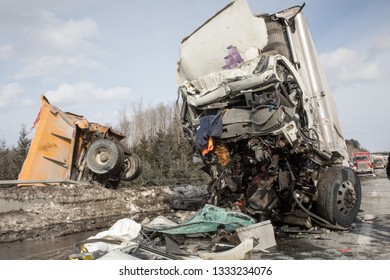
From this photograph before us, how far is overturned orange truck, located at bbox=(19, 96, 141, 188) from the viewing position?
25.1 ft

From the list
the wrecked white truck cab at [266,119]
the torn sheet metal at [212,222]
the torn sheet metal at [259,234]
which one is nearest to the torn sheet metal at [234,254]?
the torn sheet metal at [259,234]

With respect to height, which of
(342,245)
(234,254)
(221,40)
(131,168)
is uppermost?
(221,40)

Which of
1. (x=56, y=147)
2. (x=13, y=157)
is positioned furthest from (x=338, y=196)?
(x=13, y=157)

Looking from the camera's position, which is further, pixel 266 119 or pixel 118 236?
pixel 266 119

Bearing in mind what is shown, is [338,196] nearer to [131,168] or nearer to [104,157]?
[104,157]

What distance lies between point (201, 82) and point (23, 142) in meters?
12.4

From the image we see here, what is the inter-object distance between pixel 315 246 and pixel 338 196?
3.59 feet

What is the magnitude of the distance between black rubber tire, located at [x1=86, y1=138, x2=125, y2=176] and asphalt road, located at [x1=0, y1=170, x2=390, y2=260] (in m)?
2.15

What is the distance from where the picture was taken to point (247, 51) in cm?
523

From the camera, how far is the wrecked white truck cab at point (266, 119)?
16.5 ft

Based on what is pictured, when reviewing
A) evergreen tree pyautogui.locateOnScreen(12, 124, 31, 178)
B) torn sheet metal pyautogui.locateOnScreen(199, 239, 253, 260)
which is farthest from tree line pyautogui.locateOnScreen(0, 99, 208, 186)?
torn sheet metal pyautogui.locateOnScreen(199, 239, 253, 260)

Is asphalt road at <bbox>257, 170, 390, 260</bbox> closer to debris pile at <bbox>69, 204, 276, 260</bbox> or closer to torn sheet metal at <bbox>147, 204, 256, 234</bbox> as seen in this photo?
debris pile at <bbox>69, 204, 276, 260</bbox>

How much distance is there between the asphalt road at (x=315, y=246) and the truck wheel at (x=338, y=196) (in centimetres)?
21

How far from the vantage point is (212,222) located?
4746 mm
